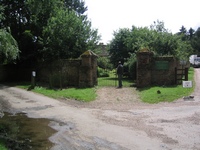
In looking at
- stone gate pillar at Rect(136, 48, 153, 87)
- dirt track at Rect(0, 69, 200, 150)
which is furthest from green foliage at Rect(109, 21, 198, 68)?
dirt track at Rect(0, 69, 200, 150)

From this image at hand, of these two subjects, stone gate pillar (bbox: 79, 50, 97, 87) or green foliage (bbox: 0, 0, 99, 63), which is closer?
stone gate pillar (bbox: 79, 50, 97, 87)

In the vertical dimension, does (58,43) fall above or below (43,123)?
above

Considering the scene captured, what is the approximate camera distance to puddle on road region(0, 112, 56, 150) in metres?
7.15

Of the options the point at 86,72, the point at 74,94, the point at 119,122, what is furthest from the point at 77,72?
the point at 119,122

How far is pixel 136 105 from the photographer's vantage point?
44.4 feet

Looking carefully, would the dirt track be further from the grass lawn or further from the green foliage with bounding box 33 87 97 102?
the green foliage with bounding box 33 87 97 102

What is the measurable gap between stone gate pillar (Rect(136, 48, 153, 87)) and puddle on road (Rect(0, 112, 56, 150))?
31.7ft

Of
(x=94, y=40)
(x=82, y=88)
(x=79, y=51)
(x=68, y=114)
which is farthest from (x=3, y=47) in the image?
(x=94, y=40)

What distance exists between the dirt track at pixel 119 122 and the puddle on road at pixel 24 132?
346 mm

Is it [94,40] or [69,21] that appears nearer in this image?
[69,21]

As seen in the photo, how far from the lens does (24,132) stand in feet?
28.0

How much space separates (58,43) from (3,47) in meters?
10.5

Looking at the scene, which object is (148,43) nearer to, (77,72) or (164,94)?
(77,72)

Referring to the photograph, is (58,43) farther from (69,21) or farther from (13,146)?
(13,146)
